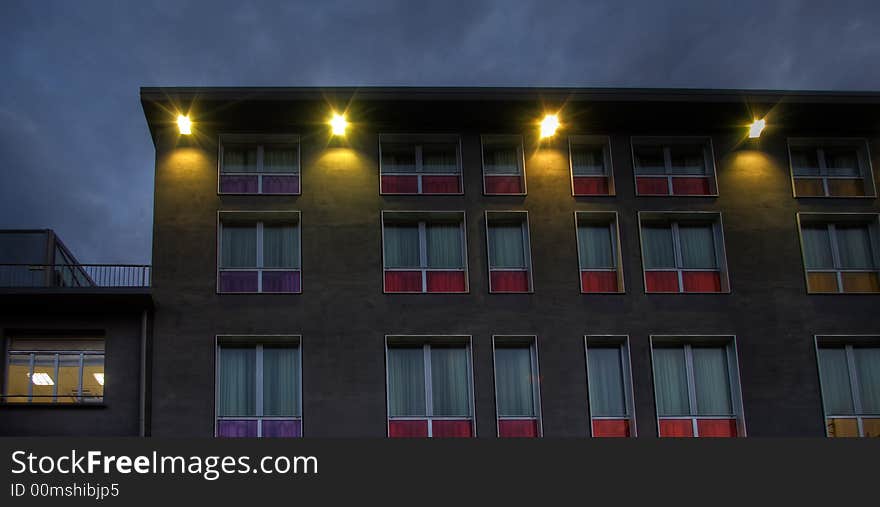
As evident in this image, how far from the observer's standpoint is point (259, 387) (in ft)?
84.4

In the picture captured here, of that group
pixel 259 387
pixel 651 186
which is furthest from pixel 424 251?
pixel 651 186

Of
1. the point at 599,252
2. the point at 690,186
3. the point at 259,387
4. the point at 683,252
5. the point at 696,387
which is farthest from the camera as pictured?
the point at 690,186

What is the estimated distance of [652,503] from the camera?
20344 mm

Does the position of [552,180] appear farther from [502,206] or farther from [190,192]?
[190,192]

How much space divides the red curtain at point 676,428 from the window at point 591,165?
5752mm

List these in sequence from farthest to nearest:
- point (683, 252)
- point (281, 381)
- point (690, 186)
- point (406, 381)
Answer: point (690, 186)
point (683, 252)
point (406, 381)
point (281, 381)

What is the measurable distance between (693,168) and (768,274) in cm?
330

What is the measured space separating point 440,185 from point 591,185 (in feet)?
12.2

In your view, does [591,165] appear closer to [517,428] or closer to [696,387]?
[696,387]

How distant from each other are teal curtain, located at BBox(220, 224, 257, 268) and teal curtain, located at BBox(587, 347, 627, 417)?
27.3 feet

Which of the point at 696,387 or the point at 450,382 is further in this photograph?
the point at 696,387

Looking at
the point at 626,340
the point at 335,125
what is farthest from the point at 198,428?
the point at 626,340

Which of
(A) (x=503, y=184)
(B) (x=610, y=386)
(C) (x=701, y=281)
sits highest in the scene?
(A) (x=503, y=184)

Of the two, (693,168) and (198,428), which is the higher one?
(693,168)
